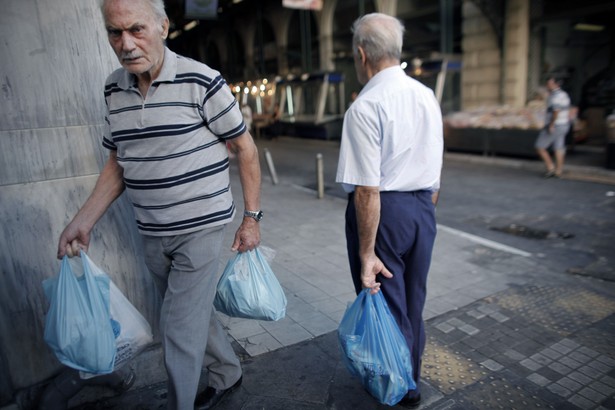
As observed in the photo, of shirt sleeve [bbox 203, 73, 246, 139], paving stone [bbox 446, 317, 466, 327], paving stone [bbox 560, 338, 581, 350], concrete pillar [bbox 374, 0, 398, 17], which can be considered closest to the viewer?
shirt sleeve [bbox 203, 73, 246, 139]

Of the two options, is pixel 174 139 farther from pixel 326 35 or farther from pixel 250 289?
pixel 326 35

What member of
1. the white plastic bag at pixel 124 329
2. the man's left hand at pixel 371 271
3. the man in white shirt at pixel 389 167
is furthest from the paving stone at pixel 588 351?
the white plastic bag at pixel 124 329

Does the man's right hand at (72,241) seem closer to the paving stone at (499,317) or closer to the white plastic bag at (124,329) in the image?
the white plastic bag at (124,329)

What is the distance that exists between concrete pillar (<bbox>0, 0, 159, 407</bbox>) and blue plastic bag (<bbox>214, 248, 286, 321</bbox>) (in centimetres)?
80

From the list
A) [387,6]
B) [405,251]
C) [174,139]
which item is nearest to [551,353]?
[405,251]

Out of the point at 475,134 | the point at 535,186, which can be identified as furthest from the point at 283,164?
the point at 535,186

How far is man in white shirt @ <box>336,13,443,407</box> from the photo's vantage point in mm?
2178

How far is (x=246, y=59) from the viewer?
31234mm

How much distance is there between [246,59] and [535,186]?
25.7m

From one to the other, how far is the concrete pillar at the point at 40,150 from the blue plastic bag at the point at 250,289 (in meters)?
0.80

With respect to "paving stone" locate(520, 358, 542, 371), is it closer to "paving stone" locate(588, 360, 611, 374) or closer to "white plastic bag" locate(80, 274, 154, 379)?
"paving stone" locate(588, 360, 611, 374)

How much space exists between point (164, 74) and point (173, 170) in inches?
17.0

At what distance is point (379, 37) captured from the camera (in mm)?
2197

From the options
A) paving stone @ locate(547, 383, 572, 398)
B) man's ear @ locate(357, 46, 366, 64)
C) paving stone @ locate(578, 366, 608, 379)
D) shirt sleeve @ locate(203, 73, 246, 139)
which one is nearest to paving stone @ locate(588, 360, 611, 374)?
paving stone @ locate(578, 366, 608, 379)
